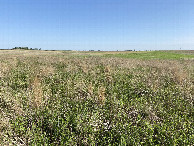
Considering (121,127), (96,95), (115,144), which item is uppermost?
(96,95)

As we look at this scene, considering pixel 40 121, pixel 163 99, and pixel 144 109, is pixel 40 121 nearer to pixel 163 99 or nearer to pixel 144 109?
pixel 144 109

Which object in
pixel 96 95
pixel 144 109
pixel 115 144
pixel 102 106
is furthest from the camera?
pixel 96 95

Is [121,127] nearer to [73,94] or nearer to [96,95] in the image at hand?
[96,95]

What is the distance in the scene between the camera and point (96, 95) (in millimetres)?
5430

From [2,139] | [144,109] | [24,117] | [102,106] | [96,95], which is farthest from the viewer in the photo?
[96,95]

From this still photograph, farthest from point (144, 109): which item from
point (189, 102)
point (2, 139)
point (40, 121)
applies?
point (2, 139)

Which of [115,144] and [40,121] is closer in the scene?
[115,144]

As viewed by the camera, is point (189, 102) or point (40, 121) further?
point (189, 102)

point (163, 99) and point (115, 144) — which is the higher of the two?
point (163, 99)

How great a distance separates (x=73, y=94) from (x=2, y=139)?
9.49ft

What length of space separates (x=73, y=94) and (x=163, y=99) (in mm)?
3640

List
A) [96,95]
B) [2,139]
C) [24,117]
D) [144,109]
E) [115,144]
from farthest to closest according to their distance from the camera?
[96,95] → [144,109] → [24,117] → [115,144] → [2,139]

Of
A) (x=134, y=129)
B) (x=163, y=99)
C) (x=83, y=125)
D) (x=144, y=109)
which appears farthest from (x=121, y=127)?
(x=163, y=99)

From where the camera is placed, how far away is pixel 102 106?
4.76 m
